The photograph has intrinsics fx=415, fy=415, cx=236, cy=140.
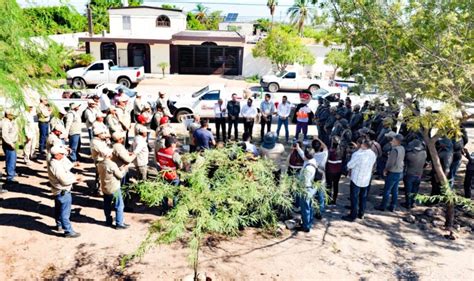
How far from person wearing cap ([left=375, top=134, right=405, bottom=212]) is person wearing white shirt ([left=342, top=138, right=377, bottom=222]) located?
2.01 ft

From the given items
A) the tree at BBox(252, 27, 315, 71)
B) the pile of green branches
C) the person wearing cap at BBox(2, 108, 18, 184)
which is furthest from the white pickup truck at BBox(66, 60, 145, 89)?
the pile of green branches

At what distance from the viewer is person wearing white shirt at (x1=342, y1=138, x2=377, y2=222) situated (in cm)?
754

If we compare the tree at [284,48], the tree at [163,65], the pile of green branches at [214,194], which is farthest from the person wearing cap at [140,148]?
the tree at [163,65]

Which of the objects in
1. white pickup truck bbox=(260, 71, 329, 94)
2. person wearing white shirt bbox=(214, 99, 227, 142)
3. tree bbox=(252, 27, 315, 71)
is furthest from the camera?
tree bbox=(252, 27, 315, 71)

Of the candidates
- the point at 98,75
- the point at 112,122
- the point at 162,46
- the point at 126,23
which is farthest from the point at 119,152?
the point at 126,23

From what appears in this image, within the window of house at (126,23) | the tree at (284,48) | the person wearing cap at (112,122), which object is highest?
the window of house at (126,23)

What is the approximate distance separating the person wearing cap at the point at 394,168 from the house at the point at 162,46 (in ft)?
72.3

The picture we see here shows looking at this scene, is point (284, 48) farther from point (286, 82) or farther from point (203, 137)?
point (203, 137)

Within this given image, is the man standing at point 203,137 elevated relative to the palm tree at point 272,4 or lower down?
lower down

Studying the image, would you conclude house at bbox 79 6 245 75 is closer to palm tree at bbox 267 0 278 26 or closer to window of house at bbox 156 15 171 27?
window of house at bbox 156 15 171 27

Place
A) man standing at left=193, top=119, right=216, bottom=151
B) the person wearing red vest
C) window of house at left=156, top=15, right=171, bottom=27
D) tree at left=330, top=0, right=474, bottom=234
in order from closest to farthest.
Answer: tree at left=330, top=0, right=474, bottom=234 < the person wearing red vest < man standing at left=193, top=119, right=216, bottom=151 < window of house at left=156, top=15, right=171, bottom=27

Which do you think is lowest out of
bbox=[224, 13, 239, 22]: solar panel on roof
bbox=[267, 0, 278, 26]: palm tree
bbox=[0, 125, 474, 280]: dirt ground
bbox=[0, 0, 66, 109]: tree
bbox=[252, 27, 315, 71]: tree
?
Answer: bbox=[0, 125, 474, 280]: dirt ground

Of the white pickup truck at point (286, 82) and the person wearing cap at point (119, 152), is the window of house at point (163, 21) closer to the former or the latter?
the white pickup truck at point (286, 82)

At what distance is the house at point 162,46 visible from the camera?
94.8 ft
